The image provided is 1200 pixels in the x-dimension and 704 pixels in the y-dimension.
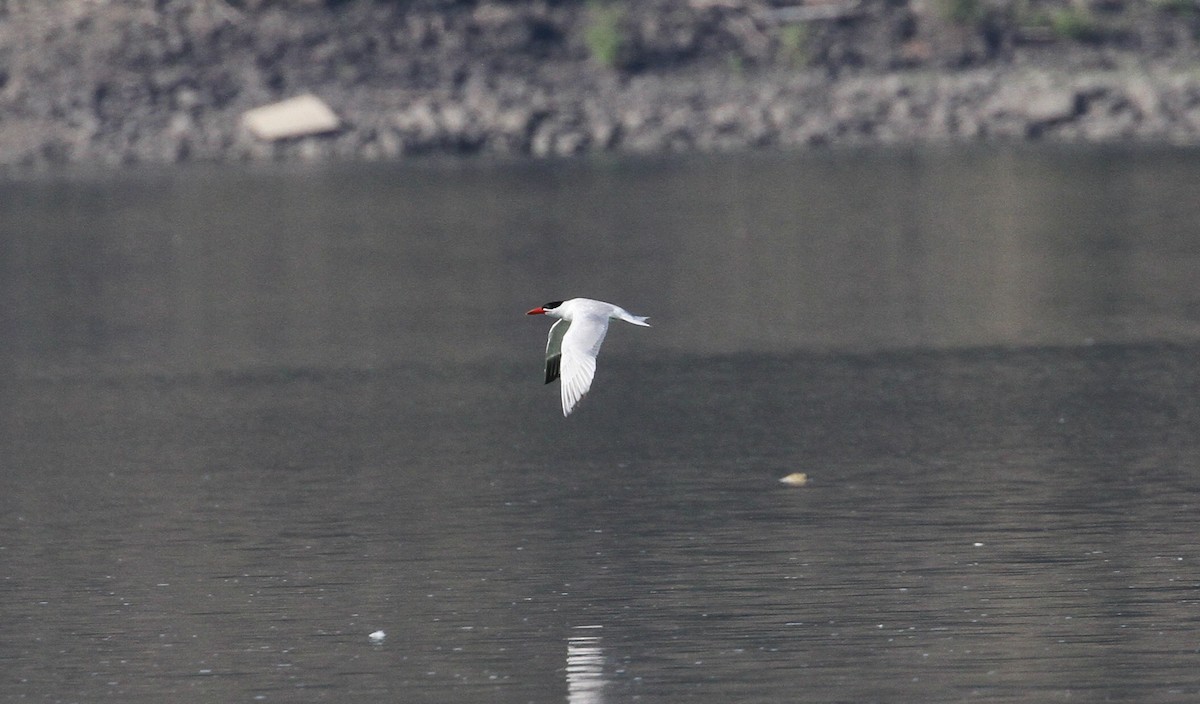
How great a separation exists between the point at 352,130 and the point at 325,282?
33036mm

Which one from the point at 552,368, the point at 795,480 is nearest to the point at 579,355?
the point at 552,368

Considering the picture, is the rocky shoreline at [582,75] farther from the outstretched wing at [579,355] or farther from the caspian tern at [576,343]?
the outstretched wing at [579,355]

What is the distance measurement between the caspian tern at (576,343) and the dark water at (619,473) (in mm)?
1594

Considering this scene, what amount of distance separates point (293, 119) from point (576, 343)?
56619 mm

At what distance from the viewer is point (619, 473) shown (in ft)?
69.2

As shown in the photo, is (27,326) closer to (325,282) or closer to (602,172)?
(325,282)

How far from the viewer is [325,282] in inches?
1542

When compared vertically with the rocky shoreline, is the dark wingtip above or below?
below

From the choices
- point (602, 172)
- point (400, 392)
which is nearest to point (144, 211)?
point (602, 172)

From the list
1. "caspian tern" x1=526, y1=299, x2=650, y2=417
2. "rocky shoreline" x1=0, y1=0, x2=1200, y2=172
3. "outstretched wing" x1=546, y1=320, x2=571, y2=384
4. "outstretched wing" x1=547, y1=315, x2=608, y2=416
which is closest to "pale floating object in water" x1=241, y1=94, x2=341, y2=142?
"rocky shoreline" x1=0, y1=0, x2=1200, y2=172

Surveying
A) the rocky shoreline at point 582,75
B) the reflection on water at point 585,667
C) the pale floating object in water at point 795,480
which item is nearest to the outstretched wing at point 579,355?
the reflection on water at point 585,667

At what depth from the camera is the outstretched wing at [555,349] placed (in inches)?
662

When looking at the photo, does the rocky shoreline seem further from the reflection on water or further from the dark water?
the reflection on water

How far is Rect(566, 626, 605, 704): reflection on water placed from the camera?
44.3 feet
